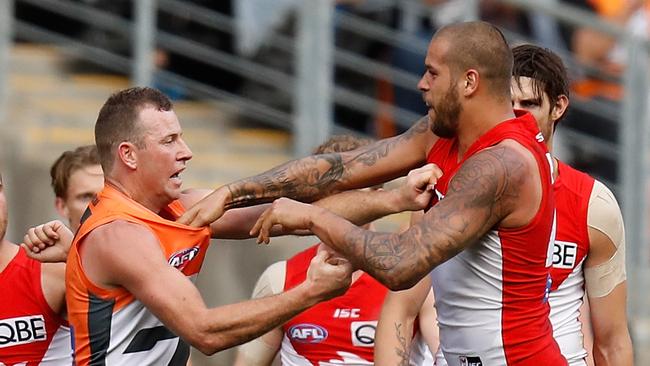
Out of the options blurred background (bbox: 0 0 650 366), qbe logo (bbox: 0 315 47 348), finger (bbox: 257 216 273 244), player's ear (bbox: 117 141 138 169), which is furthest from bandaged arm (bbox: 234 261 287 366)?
blurred background (bbox: 0 0 650 366)

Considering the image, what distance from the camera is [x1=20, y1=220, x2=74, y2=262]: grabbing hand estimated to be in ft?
19.0

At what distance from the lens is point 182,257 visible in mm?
5488

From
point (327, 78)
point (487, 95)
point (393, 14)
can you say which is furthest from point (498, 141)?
point (393, 14)

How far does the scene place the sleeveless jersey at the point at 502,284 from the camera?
5.17 meters

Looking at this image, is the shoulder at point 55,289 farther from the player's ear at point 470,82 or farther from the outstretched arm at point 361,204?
the player's ear at point 470,82

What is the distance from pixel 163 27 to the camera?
405 inches

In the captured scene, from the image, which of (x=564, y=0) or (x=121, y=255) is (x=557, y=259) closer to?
(x=121, y=255)

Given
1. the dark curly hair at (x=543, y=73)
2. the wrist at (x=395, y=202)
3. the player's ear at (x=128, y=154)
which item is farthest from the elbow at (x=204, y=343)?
the dark curly hair at (x=543, y=73)

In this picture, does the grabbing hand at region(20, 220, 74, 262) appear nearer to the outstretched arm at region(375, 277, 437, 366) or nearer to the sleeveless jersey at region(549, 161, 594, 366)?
the outstretched arm at region(375, 277, 437, 366)

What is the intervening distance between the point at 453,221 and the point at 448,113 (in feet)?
1.46

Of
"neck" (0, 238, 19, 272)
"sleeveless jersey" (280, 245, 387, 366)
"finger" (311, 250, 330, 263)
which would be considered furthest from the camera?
"sleeveless jersey" (280, 245, 387, 366)

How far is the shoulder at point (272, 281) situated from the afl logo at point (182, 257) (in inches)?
42.3

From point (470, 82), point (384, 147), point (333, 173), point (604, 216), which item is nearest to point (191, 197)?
point (333, 173)

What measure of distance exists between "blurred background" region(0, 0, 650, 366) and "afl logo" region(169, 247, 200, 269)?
3.68 m
